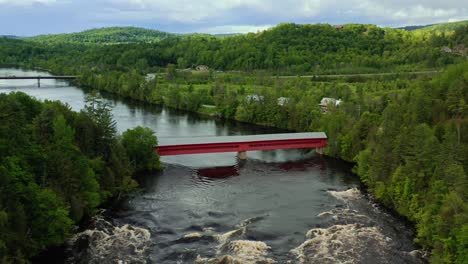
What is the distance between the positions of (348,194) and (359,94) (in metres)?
39.7

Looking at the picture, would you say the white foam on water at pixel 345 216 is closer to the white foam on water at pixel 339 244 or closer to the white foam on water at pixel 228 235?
the white foam on water at pixel 339 244

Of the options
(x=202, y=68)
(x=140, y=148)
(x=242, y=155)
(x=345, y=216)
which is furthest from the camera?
(x=202, y=68)

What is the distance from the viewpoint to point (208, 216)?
1558 inches

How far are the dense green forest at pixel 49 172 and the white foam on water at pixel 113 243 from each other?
5.17ft

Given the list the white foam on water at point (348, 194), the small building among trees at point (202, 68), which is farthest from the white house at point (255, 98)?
the small building among trees at point (202, 68)

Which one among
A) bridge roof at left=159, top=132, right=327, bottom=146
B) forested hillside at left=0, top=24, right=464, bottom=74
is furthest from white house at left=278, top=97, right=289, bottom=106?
forested hillside at left=0, top=24, right=464, bottom=74

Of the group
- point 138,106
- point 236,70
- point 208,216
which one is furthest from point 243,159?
point 236,70

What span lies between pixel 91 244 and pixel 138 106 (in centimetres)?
6749

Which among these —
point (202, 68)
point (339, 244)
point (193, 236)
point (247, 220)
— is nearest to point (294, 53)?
point (202, 68)

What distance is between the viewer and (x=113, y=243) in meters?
34.3

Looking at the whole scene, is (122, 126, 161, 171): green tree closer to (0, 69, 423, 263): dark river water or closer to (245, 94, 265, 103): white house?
(0, 69, 423, 263): dark river water

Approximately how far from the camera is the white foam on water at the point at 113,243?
105ft

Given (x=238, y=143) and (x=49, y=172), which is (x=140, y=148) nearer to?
(x=238, y=143)

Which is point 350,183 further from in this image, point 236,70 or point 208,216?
point 236,70
